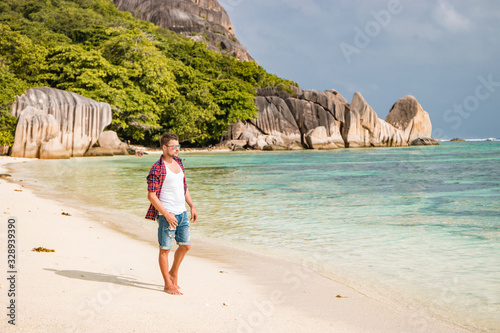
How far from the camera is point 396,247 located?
6492mm

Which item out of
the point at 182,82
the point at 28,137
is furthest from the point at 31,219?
the point at 182,82

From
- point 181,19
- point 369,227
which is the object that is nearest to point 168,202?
point 369,227

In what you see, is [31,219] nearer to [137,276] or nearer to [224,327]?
[137,276]

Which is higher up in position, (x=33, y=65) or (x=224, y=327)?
(x=33, y=65)

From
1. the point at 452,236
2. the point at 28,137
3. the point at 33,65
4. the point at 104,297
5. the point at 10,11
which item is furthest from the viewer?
the point at 10,11

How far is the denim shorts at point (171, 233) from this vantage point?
3.99m

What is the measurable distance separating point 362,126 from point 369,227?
50919 mm

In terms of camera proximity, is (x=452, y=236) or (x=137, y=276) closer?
(x=137, y=276)

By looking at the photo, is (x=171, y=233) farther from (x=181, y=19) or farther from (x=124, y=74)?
(x=181, y=19)

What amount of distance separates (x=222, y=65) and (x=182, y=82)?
50.7ft

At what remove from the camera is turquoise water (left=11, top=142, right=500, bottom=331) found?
15.6ft

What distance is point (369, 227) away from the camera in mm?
8008

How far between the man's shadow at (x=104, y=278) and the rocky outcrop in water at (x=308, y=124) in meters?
44.7

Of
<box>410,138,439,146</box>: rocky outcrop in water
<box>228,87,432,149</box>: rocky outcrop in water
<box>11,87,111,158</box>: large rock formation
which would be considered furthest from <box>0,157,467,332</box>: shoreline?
<box>410,138,439,146</box>: rocky outcrop in water
